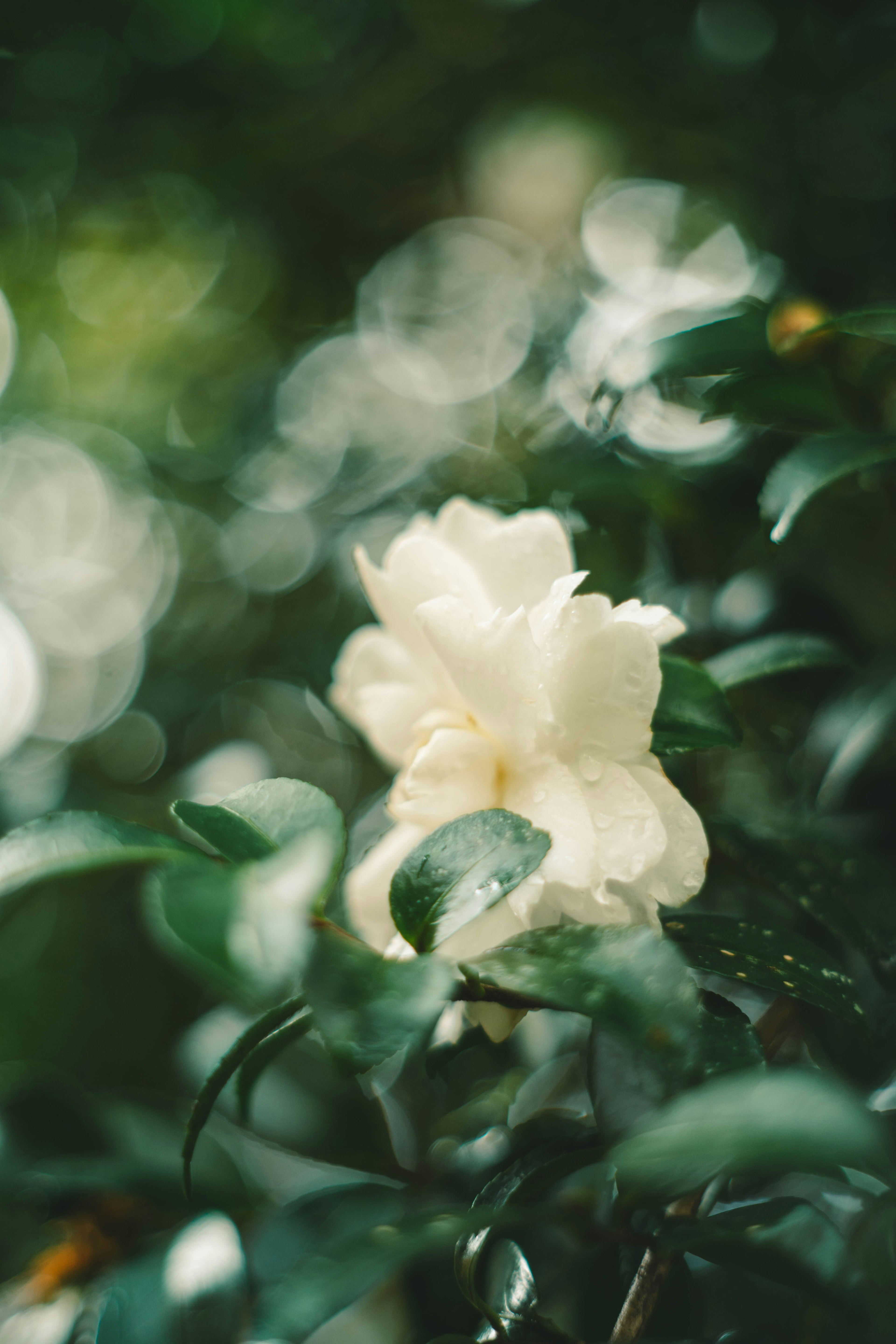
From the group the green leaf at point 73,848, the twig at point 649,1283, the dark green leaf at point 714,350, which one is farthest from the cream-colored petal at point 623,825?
the dark green leaf at point 714,350

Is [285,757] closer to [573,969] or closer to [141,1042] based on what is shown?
[141,1042]

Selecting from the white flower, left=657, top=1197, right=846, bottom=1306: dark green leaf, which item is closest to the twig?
left=657, top=1197, right=846, bottom=1306: dark green leaf

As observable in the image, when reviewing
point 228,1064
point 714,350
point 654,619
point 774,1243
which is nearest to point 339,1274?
point 228,1064

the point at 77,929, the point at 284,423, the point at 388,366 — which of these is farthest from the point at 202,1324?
the point at 388,366

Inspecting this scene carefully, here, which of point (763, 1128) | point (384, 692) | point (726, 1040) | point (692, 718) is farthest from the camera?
point (384, 692)

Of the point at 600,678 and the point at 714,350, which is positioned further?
the point at 714,350

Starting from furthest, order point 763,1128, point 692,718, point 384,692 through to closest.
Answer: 1. point 384,692
2. point 692,718
3. point 763,1128

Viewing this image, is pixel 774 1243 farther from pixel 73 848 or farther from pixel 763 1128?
pixel 73 848
